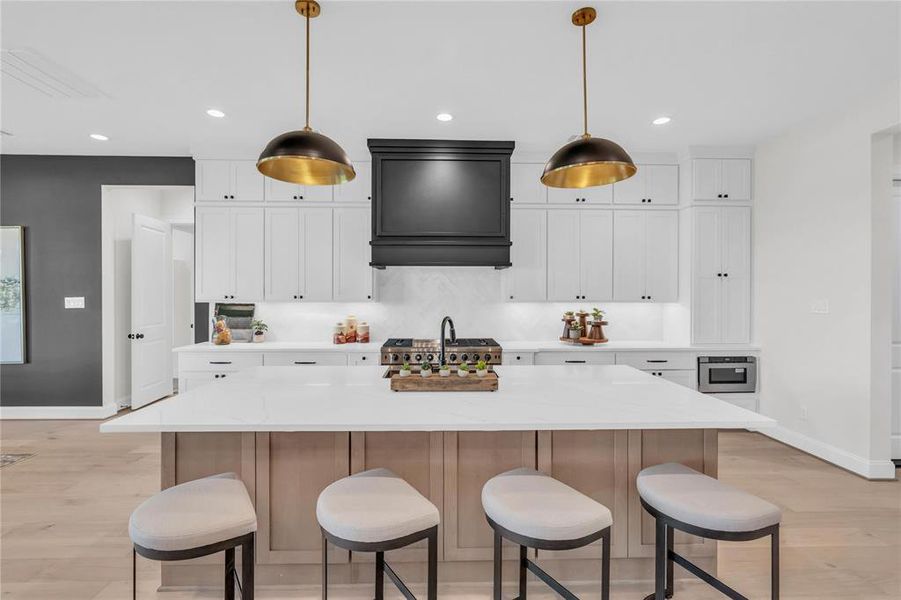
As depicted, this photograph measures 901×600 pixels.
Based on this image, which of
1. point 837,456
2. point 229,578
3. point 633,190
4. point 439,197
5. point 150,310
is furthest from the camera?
point 150,310

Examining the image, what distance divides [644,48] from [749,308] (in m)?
2.91

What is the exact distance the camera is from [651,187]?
4309mm

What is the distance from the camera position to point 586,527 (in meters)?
1.40

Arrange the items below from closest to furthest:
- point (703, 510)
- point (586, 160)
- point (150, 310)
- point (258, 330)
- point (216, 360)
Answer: point (703, 510) → point (586, 160) → point (216, 360) → point (258, 330) → point (150, 310)

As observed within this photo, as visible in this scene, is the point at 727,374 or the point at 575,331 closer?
the point at 727,374

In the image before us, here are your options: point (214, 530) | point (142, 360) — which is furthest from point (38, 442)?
point (214, 530)

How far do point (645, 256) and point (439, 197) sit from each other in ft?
7.03

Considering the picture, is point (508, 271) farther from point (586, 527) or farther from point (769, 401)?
point (586, 527)

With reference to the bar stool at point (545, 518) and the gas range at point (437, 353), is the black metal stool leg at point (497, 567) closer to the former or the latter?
the bar stool at point (545, 518)

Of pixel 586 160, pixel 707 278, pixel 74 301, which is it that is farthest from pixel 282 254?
pixel 707 278

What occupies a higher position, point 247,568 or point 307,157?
point 307,157

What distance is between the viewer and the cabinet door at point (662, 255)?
4.33m

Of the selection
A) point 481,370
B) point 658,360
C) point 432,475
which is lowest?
point 432,475

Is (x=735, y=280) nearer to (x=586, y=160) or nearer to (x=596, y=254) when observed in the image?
(x=596, y=254)
